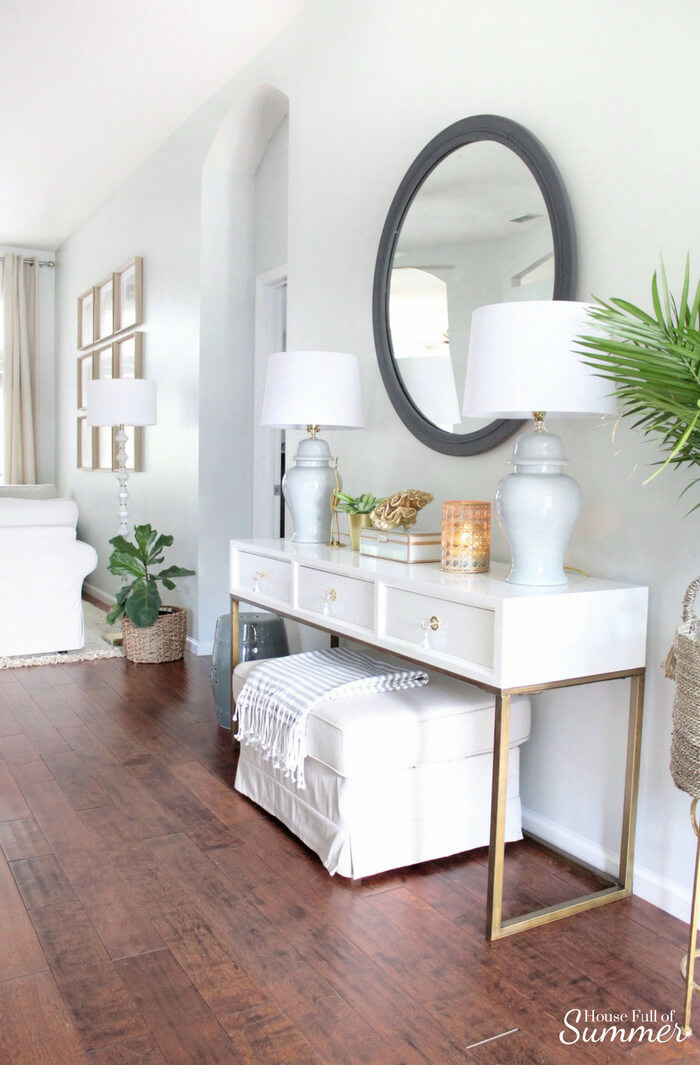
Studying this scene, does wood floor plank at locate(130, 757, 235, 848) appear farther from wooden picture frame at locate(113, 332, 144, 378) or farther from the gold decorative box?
wooden picture frame at locate(113, 332, 144, 378)

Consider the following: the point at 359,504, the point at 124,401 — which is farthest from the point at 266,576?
the point at 124,401

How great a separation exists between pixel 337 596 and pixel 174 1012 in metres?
1.13

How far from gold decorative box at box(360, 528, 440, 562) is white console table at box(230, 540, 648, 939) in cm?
4

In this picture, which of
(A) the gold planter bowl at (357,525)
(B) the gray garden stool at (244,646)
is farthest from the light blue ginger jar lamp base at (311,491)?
(B) the gray garden stool at (244,646)

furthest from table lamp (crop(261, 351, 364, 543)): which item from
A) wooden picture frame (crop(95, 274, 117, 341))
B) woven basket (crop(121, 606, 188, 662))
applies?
wooden picture frame (crop(95, 274, 117, 341))

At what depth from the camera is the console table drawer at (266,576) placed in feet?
9.06

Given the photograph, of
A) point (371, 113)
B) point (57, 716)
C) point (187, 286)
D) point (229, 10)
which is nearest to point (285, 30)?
point (229, 10)

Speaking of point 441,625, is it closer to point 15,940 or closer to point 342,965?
point 342,965

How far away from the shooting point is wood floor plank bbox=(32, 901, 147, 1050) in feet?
5.15

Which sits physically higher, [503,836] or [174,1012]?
[503,836]

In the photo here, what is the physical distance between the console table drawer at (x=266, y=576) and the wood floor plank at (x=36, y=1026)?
4.26ft

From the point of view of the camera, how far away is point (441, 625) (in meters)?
2.03

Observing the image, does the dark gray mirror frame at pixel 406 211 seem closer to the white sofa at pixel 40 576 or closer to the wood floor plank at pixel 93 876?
the wood floor plank at pixel 93 876

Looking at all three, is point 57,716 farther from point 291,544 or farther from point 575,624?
point 575,624
